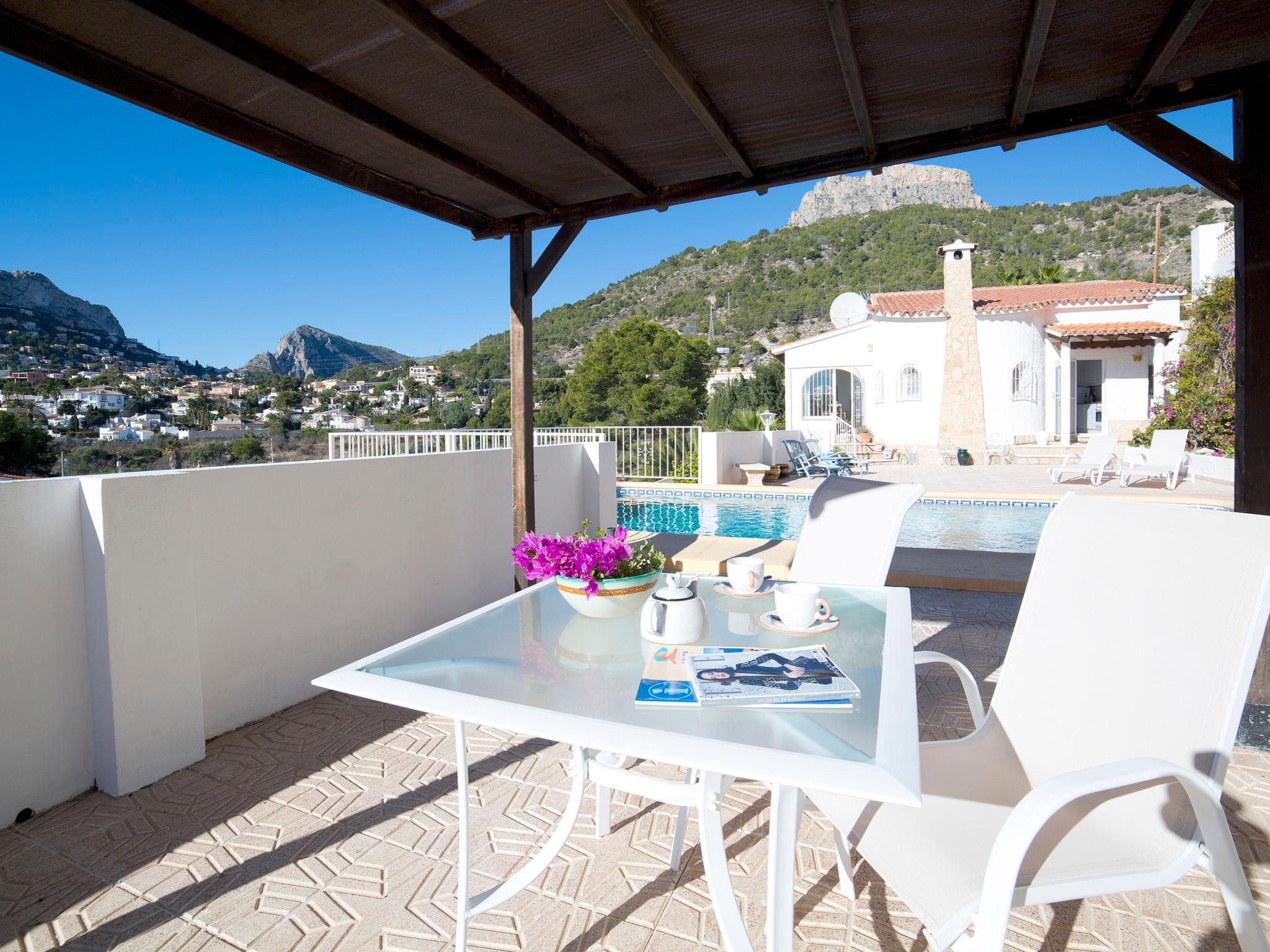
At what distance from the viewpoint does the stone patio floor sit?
1515mm

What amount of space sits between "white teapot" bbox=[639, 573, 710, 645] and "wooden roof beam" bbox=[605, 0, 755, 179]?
157 centimetres

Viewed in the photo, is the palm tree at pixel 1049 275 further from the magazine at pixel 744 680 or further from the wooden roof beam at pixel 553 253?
the magazine at pixel 744 680

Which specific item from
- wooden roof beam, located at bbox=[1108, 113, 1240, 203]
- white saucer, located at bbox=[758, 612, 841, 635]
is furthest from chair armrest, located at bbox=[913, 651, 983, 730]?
wooden roof beam, located at bbox=[1108, 113, 1240, 203]

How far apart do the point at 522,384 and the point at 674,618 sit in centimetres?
275

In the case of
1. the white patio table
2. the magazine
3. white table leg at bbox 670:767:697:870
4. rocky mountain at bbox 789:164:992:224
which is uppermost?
rocky mountain at bbox 789:164:992:224

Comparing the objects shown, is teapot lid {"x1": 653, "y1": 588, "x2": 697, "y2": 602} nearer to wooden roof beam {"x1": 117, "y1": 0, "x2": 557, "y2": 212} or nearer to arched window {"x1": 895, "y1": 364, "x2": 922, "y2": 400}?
wooden roof beam {"x1": 117, "y1": 0, "x2": 557, "y2": 212}

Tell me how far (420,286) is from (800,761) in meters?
40.9

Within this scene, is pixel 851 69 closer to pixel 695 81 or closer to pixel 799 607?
pixel 695 81

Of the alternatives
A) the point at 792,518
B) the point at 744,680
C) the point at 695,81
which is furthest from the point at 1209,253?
the point at 744,680

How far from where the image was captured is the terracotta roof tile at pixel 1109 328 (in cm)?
1324

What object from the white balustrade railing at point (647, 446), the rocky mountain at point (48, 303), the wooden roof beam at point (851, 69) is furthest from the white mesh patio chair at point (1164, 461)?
the rocky mountain at point (48, 303)

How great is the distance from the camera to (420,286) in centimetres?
3838

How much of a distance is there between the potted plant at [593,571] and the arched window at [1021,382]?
14772mm

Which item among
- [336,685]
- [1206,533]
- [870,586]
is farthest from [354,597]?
[1206,533]
